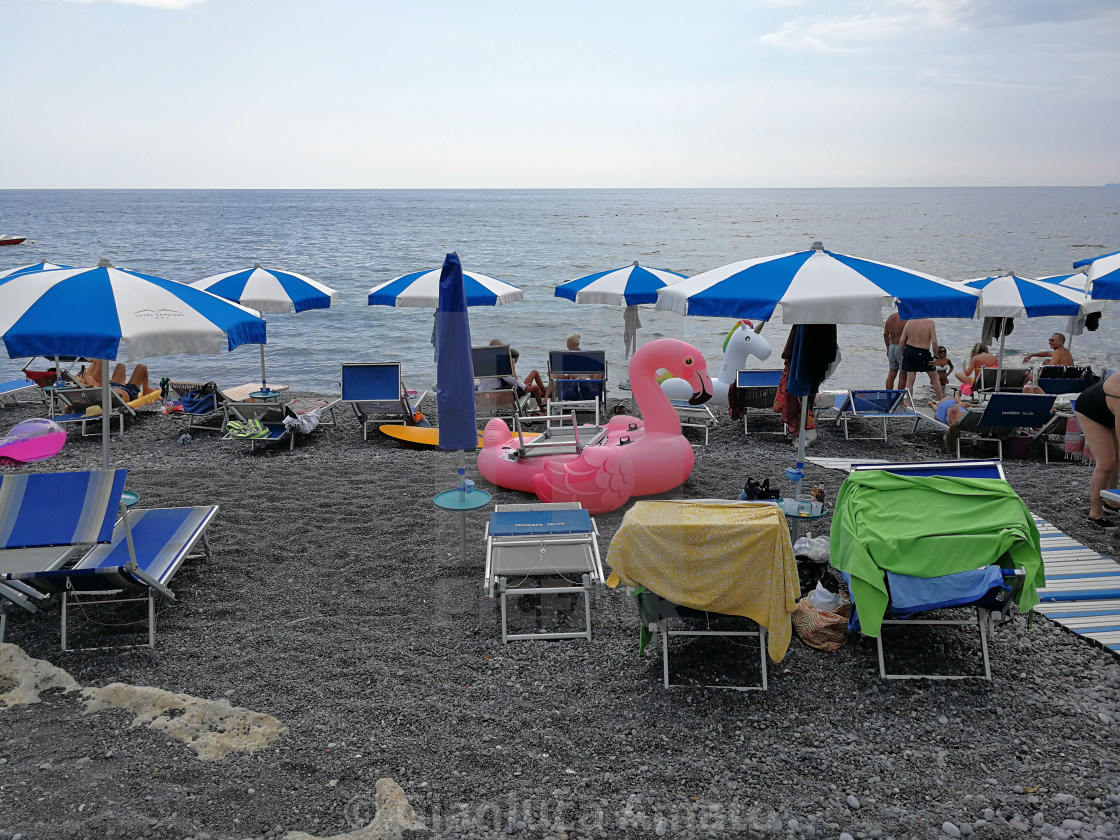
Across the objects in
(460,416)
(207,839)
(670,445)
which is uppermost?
(460,416)

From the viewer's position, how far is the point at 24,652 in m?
4.56

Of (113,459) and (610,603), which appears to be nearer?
(610,603)

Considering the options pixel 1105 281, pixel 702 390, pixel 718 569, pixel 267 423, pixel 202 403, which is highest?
pixel 1105 281

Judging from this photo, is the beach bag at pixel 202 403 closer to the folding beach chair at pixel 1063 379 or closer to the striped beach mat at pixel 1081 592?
the striped beach mat at pixel 1081 592

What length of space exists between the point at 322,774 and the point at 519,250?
55475mm

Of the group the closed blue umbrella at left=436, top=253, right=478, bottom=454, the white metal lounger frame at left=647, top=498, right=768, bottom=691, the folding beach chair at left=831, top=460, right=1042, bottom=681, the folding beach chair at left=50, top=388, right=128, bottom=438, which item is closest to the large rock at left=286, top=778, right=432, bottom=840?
the white metal lounger frame at left=647, top=498, right=768, bottom=691

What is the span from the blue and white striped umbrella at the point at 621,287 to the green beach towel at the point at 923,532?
6001 millimetres

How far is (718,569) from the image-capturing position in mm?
4141

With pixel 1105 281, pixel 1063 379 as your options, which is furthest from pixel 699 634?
pixel 1063 379

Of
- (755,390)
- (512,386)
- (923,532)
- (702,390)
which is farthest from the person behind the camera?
(512,386)

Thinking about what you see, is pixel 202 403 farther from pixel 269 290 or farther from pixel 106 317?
pixel 106 317

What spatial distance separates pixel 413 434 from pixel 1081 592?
6.89 meters

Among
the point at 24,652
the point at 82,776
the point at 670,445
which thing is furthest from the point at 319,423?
the point at 82,776

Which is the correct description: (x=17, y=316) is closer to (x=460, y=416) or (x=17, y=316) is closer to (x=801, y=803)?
(x=460, y=416)
